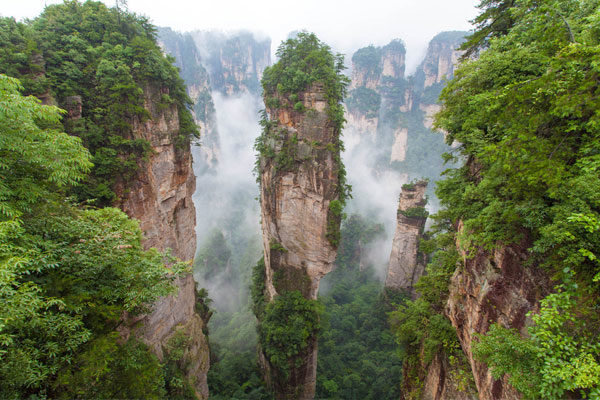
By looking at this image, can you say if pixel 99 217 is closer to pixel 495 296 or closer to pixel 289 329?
pixel 495 296

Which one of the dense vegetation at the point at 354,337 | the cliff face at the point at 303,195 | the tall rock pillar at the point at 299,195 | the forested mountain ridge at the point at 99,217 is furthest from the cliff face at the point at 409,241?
the forested mountain ridge at the point at 99,217

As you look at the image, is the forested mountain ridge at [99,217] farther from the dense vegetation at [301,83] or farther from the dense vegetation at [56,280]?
the dense vegetation at [301,83]

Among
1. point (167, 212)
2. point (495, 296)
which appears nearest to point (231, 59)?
point (167, 212)

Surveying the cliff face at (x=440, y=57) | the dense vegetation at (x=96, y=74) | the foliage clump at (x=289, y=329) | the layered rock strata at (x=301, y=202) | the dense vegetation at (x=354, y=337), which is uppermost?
the cliff face at (x=440, y=57)

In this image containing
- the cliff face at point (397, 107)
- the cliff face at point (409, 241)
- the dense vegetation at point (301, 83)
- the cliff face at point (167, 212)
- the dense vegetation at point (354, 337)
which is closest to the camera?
the cliff face at point (167, 212)

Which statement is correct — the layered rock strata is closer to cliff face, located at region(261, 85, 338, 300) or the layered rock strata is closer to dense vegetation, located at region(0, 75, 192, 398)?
cliff face, located at region(261, 85, 338, 300)

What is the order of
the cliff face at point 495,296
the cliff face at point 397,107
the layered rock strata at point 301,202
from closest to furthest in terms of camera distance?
the cliff face at point 495,296, the layered rock strata at point 301,202, the cliff face at point 397,107
